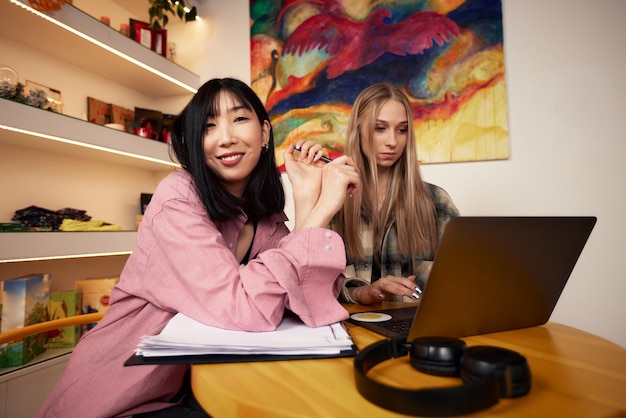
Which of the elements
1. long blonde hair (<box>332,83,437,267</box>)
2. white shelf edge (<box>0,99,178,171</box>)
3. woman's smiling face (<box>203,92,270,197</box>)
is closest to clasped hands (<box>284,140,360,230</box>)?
woman's smiling face (<box>203,92,270,197</box>)

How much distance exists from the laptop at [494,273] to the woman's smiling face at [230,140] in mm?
538

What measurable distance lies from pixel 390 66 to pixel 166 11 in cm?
168

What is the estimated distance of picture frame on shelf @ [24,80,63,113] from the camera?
1.90 meters

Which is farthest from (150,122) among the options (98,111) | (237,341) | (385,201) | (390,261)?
(237,341)

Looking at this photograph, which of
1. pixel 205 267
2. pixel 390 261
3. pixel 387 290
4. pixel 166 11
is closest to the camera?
pixel 205 267

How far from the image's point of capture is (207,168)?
3.09ft

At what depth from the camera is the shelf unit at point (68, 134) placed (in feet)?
5.15

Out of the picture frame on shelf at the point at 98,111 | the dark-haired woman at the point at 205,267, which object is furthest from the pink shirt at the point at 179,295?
the picture frame on shelf at the point at 98,111

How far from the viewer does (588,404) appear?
1.27 ft

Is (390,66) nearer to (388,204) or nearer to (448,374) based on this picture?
(388,204)

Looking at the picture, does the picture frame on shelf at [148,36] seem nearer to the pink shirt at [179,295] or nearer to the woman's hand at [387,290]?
the pink shirt at [179,295]

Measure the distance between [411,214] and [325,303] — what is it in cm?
87

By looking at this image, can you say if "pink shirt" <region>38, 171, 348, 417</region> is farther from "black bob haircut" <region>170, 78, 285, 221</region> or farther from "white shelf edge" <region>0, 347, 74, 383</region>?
"white shelf edge" <region>0, 347, 74, 383</region>

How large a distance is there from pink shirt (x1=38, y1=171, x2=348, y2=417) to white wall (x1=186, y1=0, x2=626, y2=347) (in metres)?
1.73
